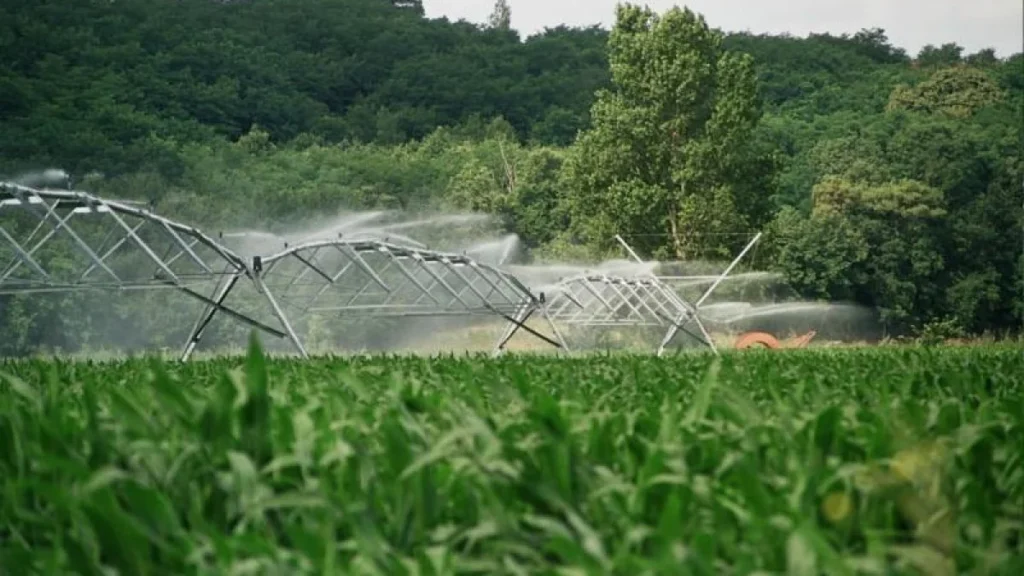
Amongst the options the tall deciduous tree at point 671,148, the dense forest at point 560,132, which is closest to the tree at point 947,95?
the dense forest at point 560,132

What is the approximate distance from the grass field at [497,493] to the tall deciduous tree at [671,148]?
3550 centimetres

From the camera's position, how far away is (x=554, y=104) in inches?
1735

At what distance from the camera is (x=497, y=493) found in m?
1.80

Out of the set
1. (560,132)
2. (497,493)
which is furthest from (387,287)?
(560,132)

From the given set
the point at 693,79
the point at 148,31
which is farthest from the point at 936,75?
the point at 148,31

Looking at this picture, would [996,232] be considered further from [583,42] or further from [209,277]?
[209,277]

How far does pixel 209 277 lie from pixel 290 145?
2937 centimetres

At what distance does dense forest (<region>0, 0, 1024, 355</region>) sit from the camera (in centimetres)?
3769

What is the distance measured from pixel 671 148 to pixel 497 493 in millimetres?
36763

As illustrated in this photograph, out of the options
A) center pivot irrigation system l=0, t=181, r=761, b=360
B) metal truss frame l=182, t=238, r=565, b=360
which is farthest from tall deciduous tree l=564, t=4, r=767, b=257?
metal truss frame l=182, t=238, r=565, b=360

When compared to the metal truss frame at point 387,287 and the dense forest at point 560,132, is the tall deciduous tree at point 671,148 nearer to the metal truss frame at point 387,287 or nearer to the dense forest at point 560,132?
the dense forest at point 560,132

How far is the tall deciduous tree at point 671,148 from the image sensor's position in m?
37.8

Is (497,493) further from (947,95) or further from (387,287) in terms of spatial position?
(947,95)

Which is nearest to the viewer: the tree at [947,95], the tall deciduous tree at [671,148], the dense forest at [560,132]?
the dense forest at [560,132]
